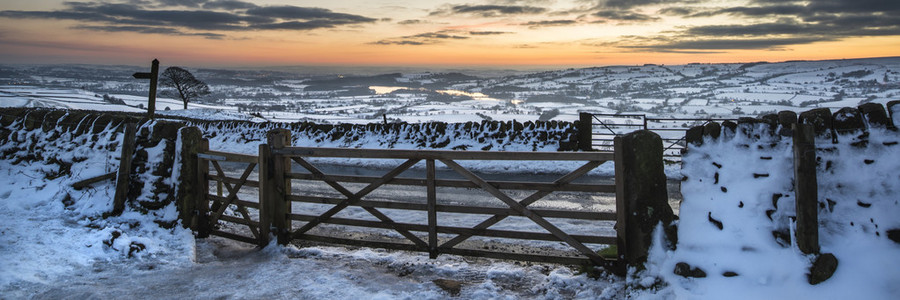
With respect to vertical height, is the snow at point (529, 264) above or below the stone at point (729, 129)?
below

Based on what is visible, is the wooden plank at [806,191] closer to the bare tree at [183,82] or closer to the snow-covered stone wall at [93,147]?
the snow-covered stone wall at [93,147]

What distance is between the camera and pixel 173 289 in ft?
19.2

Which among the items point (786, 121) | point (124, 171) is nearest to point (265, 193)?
point (124, 171)

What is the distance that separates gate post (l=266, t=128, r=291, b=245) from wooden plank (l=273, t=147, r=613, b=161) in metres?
0.12

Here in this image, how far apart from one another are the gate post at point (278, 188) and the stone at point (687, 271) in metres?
5.03

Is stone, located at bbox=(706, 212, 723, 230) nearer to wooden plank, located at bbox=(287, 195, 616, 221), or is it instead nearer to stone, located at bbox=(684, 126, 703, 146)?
stone, located at bbox=(684, 126, 703, 146)

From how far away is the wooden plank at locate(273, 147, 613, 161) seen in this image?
5844mm

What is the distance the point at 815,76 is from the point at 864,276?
231 feet

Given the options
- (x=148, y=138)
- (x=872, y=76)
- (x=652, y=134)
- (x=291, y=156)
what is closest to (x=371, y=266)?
(x=291, y=156)

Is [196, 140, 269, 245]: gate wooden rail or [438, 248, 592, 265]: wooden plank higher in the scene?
[196, 140, 269, 245]: gate wooden rail

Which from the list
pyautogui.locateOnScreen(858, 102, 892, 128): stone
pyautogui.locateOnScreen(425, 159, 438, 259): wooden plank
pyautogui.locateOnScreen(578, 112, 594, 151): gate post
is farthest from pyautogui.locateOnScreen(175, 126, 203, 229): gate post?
pyautogui.locateOnScreen(578, 112, 594, 151): gate post

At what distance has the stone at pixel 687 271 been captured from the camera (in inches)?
199

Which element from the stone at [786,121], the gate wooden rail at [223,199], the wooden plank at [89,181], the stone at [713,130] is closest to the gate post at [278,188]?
the gate wooden rail at [223,199]

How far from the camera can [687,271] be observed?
5.11 m
